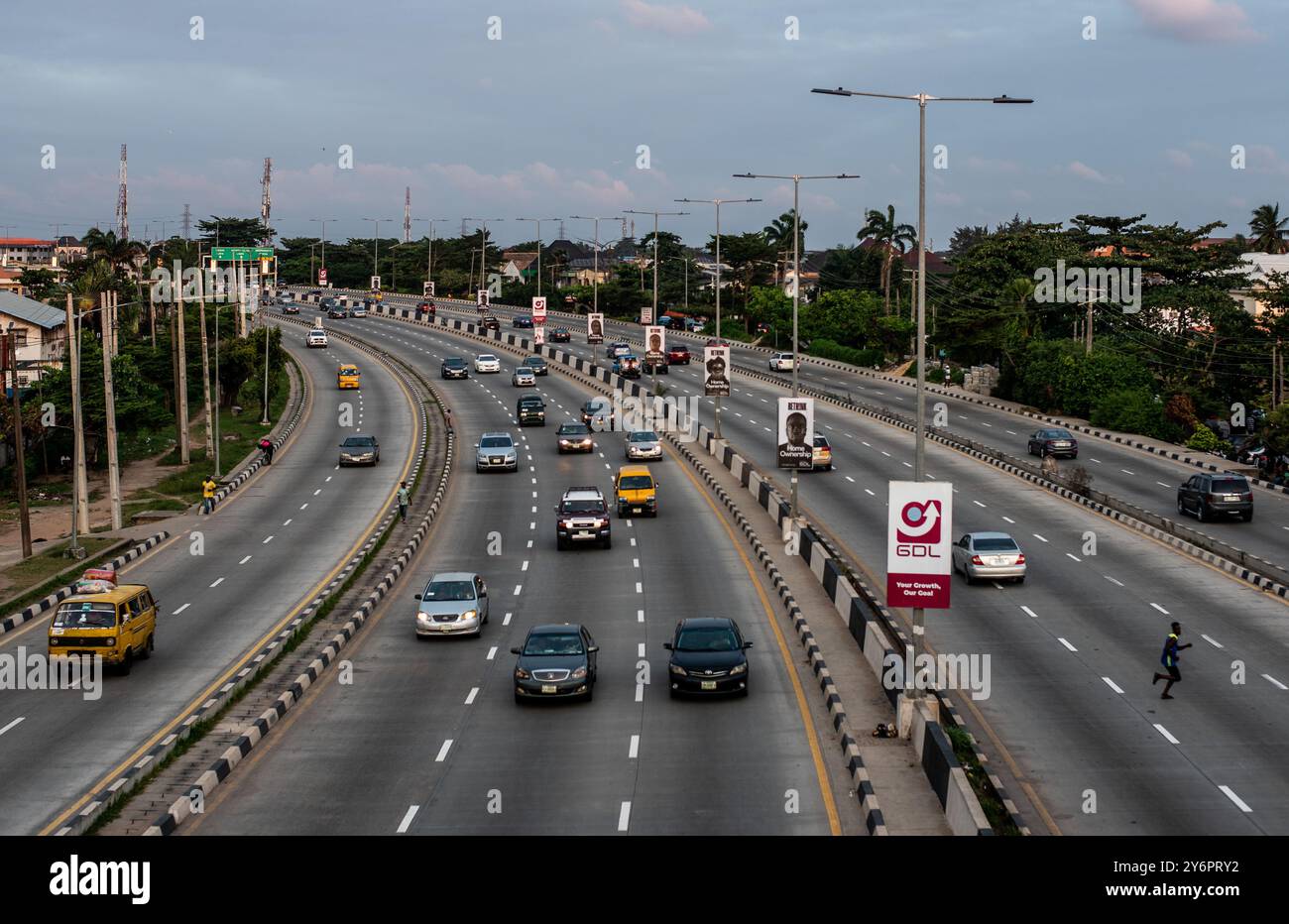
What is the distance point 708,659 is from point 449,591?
9.02 metres

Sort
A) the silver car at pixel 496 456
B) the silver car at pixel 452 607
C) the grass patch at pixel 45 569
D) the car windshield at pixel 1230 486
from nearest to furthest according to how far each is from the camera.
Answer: the silver car at pixel 452 607
the grass patch at pixel 45 569
the car windshield at pixel 1230 486
the silver car at pixel 496 456

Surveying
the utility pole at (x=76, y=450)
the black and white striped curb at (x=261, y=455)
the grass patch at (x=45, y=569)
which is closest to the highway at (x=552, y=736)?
the grass patch at (x=45, y=569)

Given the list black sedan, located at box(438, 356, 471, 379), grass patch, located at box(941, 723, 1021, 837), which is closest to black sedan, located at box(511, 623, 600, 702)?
grass patch, located at box(941, 723, 1021, 837)

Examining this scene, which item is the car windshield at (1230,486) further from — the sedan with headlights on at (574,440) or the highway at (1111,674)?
the sedan with headlights on at (574,440)

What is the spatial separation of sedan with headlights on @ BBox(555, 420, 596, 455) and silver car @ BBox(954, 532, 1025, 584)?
3101 cm

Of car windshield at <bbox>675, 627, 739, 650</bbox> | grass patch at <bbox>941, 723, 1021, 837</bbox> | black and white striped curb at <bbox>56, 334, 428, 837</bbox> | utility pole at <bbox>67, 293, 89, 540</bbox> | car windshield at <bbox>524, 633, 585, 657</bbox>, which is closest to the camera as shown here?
grass patch at <bbox>941, 723, 1021, 837</bbox>

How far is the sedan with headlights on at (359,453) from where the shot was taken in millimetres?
67438

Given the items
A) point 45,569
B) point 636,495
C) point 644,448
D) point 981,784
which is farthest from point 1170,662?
Answer: point 644,448

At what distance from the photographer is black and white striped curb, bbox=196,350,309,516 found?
60.2 m

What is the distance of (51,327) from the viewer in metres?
92.6

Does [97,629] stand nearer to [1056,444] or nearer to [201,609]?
[201,609]

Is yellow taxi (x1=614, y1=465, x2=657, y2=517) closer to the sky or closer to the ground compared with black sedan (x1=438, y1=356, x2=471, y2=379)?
closer to the ground

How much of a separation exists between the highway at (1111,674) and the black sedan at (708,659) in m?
4.34

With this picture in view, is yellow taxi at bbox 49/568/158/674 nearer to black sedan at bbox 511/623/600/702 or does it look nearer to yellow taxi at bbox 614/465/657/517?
black sedan at bbox 511/623/600/702
